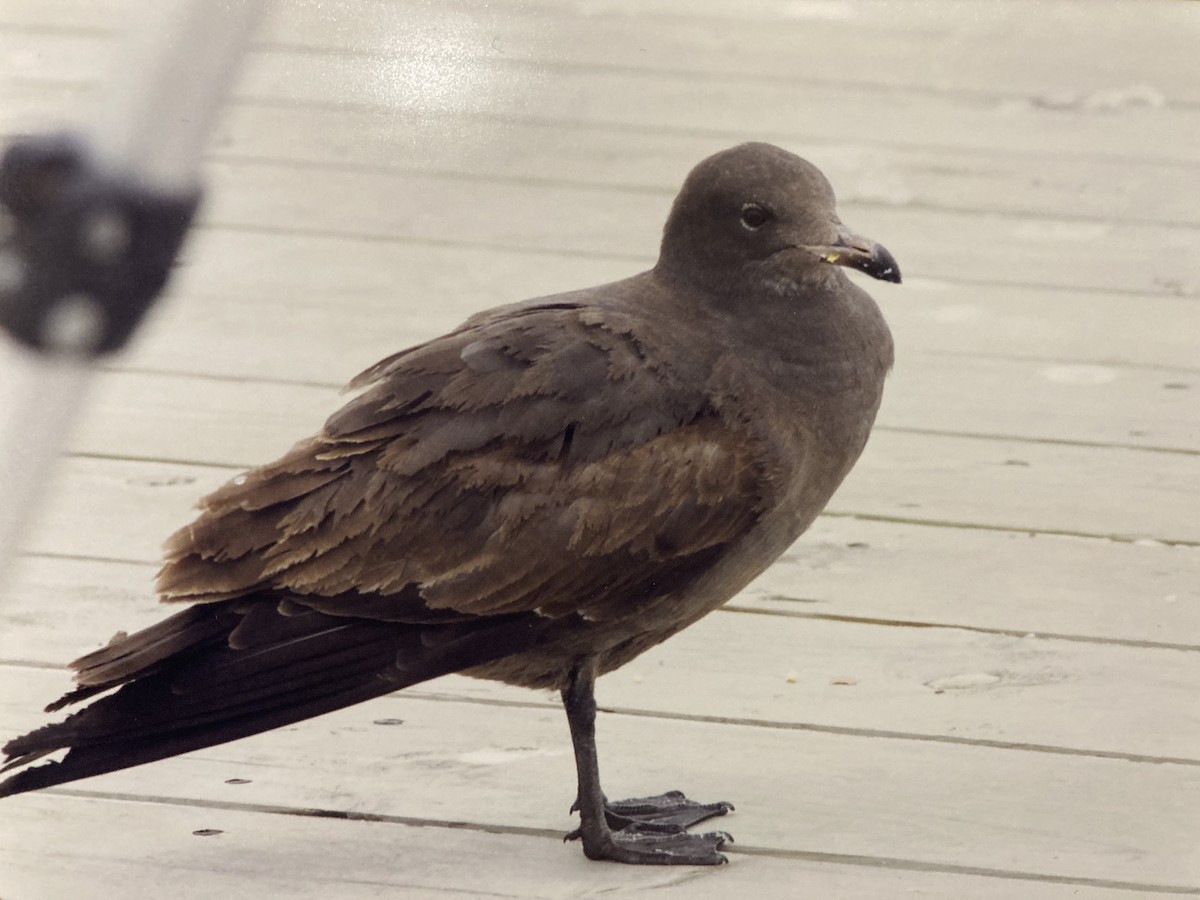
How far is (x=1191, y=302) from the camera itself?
3812 millimetres

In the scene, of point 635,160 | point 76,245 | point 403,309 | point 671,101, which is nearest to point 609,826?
point 403,309

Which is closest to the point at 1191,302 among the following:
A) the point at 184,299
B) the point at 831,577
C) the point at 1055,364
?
the point at 1055,364

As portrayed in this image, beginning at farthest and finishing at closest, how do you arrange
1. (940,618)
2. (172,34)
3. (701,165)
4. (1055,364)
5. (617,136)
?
(617,136), (172,34), (1055,364), (940,618), (701,165)

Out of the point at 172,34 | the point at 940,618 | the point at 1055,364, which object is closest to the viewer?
the point at 940,618

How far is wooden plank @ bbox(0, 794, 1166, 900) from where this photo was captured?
2195mm

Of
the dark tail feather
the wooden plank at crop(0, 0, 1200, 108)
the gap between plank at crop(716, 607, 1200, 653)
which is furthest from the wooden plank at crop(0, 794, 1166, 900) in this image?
the wooden plank at crop(0, 0, 1200, 108)

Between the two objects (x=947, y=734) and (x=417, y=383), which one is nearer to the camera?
(x=417, y=383)

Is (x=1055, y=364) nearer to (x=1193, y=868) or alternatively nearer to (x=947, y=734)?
(x=947, y=734)

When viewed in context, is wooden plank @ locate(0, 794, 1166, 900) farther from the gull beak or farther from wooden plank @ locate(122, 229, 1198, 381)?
wooden plank @ locate(122, 229, 1198, 381)

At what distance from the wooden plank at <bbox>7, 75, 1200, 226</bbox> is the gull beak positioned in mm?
1878

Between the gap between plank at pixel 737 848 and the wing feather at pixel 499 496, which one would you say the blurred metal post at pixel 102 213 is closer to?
the gap between plank at pixel 737 848

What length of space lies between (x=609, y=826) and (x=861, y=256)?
769 millimetres

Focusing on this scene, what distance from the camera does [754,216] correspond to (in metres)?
2.40

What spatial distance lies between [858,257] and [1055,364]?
4.50ft
